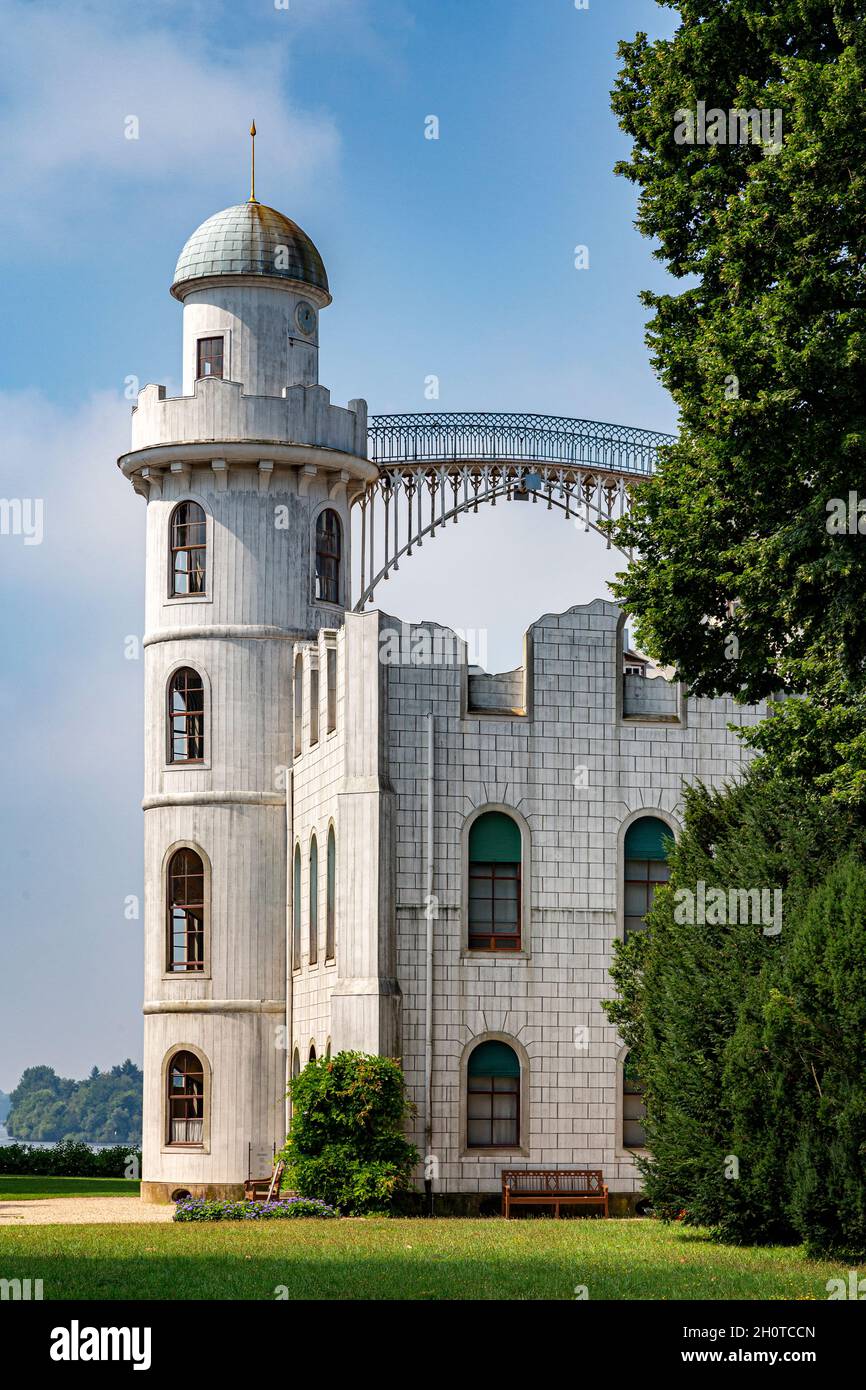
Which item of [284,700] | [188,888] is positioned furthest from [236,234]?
[188,888]

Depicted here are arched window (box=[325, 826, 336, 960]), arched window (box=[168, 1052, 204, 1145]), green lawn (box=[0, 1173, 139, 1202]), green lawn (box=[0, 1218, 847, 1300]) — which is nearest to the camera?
green lawn (box=[0, 1218, 847, 1300])

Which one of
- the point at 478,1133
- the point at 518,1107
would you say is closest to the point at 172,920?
the point at 478,1133

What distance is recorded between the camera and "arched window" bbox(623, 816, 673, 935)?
3519cm

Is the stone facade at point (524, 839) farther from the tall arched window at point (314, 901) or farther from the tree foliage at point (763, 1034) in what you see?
the tree foliage at point (763, 1034)

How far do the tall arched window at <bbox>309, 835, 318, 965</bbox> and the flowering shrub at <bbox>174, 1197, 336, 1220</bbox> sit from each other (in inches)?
235

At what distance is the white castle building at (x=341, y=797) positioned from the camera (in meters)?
34.0

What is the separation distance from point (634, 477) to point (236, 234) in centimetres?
1115

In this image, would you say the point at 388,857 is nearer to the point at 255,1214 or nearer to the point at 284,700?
A: the point at 255,1214

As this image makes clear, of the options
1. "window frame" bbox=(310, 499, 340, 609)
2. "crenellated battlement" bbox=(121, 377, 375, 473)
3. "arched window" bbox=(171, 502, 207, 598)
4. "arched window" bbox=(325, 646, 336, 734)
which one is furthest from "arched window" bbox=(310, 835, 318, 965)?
"crenellated battlement" bbox=(121, 377, 375, 473)

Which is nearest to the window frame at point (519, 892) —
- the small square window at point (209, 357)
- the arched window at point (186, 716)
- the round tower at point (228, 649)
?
the round tower at point (228, 649)

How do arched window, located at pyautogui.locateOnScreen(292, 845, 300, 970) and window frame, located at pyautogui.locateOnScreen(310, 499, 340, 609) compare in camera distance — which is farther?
window frame, located at pyautogui.locateOnScreen(310, 499, 340, 609)

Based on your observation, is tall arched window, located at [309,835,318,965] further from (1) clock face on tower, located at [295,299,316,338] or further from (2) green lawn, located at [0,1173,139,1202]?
(1) clock face on tower, located at [295,299,316,338]

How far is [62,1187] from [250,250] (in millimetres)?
21672
